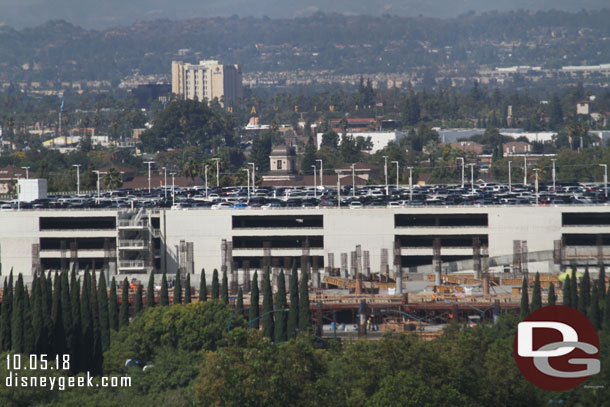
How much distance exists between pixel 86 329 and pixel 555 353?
127ft

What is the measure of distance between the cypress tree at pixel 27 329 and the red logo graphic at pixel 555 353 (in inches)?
1368

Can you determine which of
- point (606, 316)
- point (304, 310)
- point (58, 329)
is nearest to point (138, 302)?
point (304, 310)

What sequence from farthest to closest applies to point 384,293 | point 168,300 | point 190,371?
point 384,293, point 168,300, point 190,371

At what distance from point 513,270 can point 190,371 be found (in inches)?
1866

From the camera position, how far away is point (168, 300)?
310 feet

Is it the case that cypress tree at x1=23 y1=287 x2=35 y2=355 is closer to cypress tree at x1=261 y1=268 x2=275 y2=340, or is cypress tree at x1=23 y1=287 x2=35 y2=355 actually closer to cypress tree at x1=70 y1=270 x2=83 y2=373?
cypress tree at x1=70 y1=270 x2=83 y2=373

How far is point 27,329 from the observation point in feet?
259

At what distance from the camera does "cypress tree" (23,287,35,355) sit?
77.2 m

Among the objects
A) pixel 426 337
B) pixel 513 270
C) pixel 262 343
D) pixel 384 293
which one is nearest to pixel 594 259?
pixel 513 270

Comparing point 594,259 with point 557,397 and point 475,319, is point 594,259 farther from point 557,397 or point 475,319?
point 557,397

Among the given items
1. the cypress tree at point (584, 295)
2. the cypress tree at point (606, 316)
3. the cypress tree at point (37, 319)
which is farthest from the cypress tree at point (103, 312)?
the cypress tree at point (606, 316)

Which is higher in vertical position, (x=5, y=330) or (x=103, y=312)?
(x=103, y=312)

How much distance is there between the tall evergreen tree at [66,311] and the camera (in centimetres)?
8052

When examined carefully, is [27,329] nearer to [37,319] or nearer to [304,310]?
[37,319]
